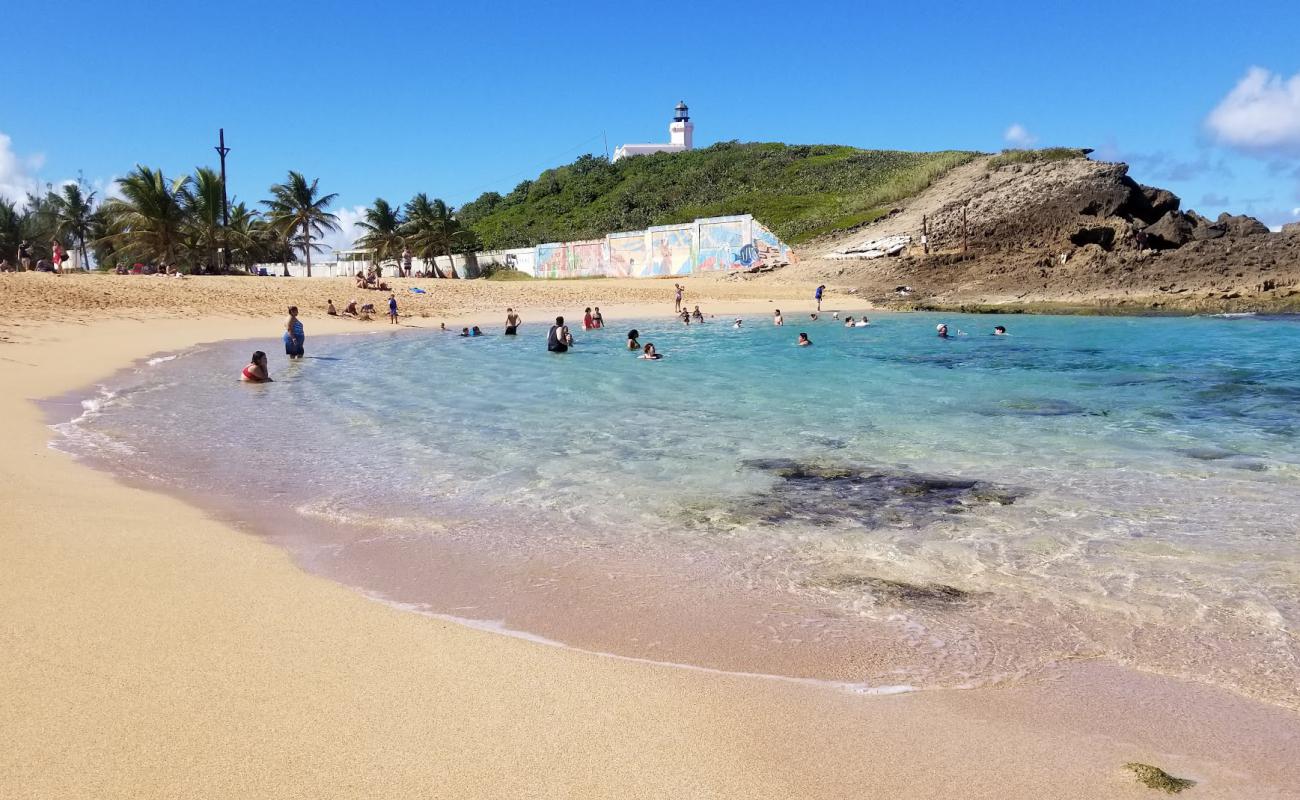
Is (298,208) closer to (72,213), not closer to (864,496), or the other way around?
(72,213)

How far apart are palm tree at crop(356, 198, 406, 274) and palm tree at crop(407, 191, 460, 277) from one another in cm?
98

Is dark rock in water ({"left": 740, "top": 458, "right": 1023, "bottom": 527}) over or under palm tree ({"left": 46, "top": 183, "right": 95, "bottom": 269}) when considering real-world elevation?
under

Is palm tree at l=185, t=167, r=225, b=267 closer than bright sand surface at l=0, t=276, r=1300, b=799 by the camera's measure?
No

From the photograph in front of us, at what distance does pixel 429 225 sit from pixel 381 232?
3.19m

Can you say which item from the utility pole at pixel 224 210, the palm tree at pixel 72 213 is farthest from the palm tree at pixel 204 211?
the palm tree at pixel 72 213

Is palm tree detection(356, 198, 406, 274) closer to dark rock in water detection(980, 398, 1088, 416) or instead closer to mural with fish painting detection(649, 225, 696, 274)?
mural with fish painting detection(649, 225, 696, 274)

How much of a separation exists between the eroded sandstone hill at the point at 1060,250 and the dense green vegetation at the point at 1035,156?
0.91ft

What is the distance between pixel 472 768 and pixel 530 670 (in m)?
0.93

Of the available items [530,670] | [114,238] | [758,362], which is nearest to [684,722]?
[530,670]

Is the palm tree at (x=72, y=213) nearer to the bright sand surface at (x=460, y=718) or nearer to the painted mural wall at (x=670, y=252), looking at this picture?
the painted mural wall at (x=670, y=252)

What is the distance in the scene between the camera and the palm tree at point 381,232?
179 feet

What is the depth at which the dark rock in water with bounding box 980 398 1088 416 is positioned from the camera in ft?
41.3

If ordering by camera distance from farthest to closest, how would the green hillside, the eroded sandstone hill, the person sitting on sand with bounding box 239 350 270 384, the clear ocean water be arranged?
1. the green hillside
2. the eroded sandstone hill
3. the person sitting on sand with bounding box 239 350 270 384
4. the clear ocean water

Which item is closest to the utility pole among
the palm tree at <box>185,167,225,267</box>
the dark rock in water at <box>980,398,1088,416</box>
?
the palm tree at <box>185,167,225,267</box>
